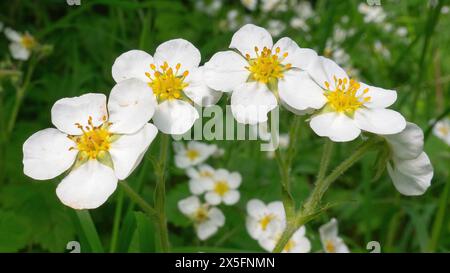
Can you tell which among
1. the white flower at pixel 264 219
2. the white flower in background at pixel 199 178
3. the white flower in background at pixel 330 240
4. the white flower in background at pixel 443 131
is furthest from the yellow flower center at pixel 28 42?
the white flower in background at pixel 443 131

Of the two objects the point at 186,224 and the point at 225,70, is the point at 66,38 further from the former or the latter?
the point at 225,70

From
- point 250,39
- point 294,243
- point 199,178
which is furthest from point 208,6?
point 250,39

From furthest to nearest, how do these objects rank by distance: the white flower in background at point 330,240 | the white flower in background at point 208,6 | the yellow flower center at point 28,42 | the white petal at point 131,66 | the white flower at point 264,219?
the white flower in background at point 208,6 < the yellow flower center at point 28,42 < the white flower at point 264,219 < the white flower in background at point 330,240 < the white petal at point 131,66

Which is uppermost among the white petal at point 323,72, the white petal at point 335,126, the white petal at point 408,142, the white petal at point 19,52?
the white petal at point 19,52

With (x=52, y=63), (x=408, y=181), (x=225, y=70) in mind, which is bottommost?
(x=408, y=181)

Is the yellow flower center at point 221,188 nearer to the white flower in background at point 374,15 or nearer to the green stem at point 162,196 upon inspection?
the green stem at point 162,196

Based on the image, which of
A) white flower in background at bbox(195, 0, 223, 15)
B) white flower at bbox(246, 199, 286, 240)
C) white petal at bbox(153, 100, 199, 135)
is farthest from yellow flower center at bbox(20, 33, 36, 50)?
→ white flower in background at bbox(195, 0, 223, 15)

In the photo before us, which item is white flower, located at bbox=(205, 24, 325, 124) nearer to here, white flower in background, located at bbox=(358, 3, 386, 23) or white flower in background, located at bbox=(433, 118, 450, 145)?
white flower in background, located at bbox=(358, 3, 386, 23)

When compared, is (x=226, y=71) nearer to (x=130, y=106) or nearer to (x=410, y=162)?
(x=130, y=106)
